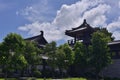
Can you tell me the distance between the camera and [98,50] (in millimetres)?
37156

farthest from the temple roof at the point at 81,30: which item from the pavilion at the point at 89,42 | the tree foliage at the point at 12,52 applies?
the tree foliage at the point at 12,52

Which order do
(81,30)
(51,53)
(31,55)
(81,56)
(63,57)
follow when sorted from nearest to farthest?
(31,55), (63,57), (51,53), (81,56), (81,30)

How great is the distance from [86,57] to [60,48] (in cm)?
463

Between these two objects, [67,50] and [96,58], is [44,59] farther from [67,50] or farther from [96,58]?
[96,58]

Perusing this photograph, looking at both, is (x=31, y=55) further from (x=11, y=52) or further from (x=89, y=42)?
(x=89, y=42)

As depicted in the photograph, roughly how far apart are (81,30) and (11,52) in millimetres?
18312

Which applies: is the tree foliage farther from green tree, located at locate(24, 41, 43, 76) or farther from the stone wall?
the stone wall

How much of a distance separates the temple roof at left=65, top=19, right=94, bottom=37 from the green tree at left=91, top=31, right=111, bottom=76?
1011cm

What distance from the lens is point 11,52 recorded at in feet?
111

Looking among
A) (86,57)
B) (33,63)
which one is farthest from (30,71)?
(86,57)

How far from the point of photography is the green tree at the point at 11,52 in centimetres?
3316

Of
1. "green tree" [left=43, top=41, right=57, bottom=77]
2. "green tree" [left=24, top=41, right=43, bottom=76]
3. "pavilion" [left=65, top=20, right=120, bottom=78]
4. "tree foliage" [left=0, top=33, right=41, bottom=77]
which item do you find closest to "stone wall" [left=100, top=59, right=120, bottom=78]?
"pavilion" [left=65, top=20, right=120, bottom=78]

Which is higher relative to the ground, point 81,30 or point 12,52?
point 81,30

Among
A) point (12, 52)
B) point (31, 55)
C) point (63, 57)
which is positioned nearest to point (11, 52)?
point (12, 52)
